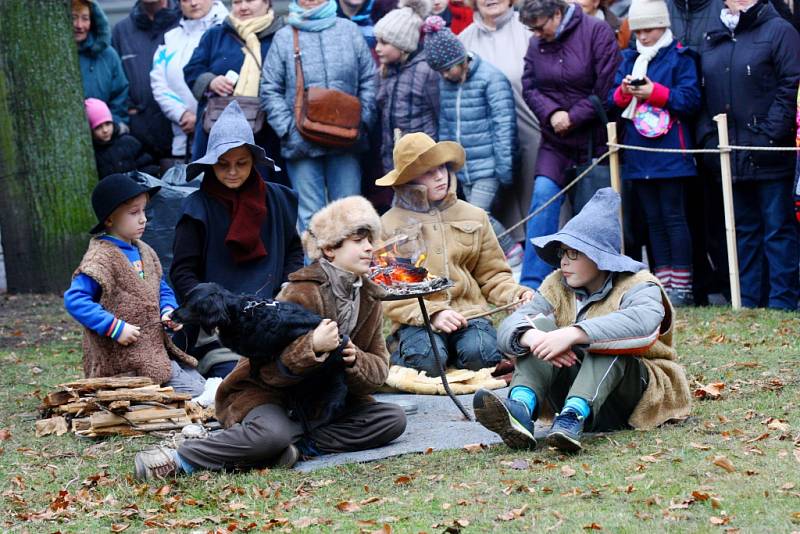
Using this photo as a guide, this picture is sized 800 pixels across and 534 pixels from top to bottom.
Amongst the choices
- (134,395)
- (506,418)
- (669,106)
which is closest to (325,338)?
(506,418)

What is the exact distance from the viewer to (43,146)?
1155 cm

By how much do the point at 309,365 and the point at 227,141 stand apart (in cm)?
215

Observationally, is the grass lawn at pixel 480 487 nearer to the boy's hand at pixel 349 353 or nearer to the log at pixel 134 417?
the log at pixel 134 417

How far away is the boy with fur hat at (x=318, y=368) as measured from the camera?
6.07m

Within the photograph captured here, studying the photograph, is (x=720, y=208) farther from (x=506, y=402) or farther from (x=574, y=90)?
(x=506, y=402)

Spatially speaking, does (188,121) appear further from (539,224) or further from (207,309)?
(207,309)

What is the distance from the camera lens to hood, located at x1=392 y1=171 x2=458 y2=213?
8.32 meters

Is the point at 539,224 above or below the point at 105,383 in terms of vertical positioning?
below

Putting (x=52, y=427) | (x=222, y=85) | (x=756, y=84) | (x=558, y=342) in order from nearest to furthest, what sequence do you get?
(x=558, y=342)
(x=52, y=427)
(x=756, y=84)
(x=222, y=85)

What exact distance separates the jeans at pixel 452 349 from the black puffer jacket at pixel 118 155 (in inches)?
168

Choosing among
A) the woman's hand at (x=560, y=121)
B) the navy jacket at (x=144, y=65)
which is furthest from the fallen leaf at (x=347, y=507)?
the navy jacket at (x=144, y=65)

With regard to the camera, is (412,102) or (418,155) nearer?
(418,155)

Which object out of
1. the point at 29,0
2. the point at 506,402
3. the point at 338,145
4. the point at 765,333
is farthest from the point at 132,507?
the point at 29,0

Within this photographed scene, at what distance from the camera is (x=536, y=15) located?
10.3 meters
